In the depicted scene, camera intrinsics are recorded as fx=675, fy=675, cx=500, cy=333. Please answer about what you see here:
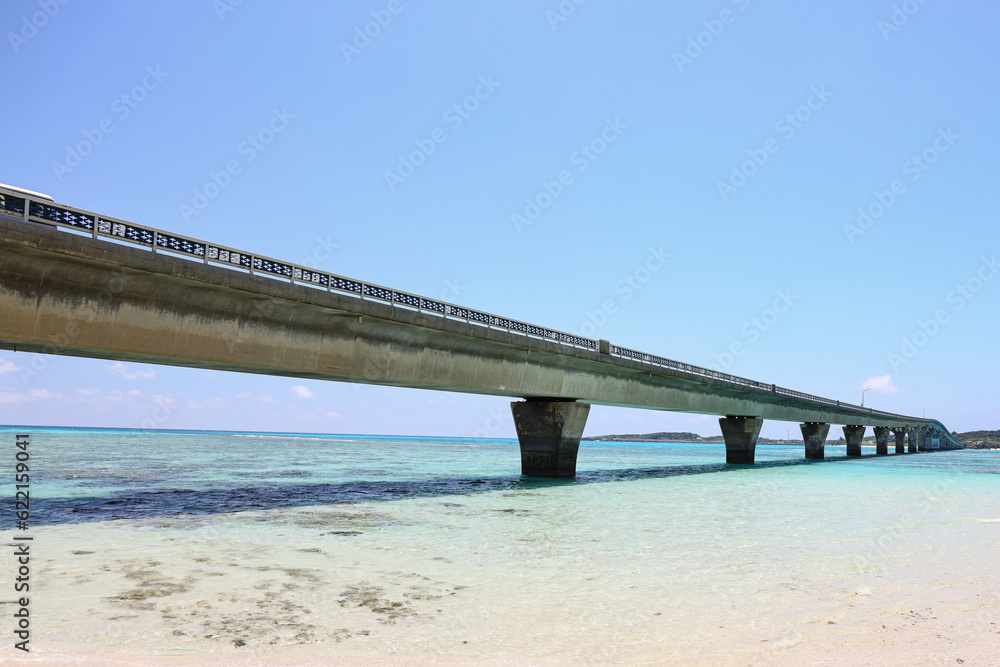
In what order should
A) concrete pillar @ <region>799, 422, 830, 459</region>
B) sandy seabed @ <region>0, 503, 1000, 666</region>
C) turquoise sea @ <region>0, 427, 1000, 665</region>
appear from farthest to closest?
concrete pillar @ <region>799, 422, 830, 459</region> < turquoise sea @ <region>0, 427, 1000, 665</region> < sandy seabed @ <region>0, 503, 1000, 666</region>

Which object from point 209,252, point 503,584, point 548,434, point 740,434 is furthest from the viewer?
point 740,434

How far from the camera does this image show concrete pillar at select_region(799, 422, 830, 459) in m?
86.8

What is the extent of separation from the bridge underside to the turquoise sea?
15.7 ft

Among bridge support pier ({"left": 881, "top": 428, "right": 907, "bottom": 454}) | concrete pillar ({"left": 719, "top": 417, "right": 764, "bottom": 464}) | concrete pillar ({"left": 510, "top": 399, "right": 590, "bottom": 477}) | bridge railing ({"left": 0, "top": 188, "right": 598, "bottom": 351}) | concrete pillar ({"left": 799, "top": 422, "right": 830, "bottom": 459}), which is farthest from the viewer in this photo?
bridge support pier ({"left": 881, "top": 428, "right": 907, "bottom": 454})

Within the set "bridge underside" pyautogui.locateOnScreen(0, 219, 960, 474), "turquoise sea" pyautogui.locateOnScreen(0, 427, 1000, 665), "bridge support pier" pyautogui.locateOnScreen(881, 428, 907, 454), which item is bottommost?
"bridge support pier" pyautogui.locateOnScreen(881, 428, 907, 454)

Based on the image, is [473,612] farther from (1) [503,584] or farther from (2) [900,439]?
(2) [900,439]

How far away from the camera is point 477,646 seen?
23.5ft

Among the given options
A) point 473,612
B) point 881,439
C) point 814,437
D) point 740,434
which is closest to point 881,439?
point 881,439

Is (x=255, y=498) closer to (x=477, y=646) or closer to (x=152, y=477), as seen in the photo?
(x=152, y=477)

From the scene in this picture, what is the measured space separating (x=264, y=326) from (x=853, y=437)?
107183 mm

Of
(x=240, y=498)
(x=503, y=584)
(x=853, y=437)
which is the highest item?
(x=503, y=584)

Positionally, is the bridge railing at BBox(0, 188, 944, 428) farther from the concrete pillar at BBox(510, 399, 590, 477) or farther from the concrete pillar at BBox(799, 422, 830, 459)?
the concrete pillar at BBox(799, 422, 830, 459)

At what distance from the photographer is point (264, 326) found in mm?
22625

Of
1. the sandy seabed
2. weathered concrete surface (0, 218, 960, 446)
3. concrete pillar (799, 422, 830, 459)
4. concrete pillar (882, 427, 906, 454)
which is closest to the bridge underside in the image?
weathered concrete surface (0, 218, 960, 446)
